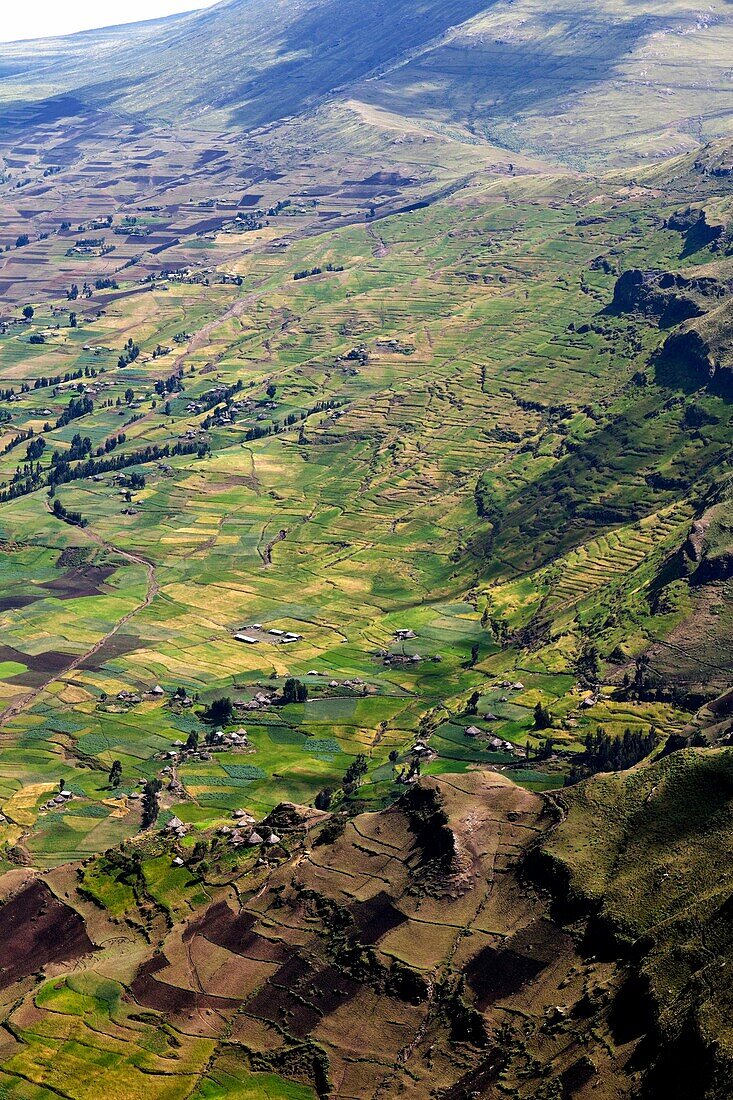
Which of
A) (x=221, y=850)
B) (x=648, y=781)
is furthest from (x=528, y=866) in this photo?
(x=221, y=850)

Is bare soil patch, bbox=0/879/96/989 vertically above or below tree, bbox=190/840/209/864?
above

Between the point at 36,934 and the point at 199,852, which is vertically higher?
the point at 36,934

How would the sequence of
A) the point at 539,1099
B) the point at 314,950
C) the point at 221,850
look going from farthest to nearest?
the point at 221,850
the point at 314,950
the point at 539,1099

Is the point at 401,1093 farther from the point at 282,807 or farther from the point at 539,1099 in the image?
the point at 282,807

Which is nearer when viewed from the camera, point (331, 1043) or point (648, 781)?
point (331, 1043)

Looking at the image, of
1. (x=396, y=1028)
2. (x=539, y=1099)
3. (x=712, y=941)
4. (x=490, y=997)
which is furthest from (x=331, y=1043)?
(x=712, y=941)

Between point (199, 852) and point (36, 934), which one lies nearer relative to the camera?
point (36, 934)

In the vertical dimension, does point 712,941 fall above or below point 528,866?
above

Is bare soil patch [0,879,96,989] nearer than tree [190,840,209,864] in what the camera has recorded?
Yes

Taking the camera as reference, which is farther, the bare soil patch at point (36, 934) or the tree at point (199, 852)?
the tree at point (199, 852)

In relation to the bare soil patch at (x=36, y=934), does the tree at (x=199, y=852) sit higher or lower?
lower

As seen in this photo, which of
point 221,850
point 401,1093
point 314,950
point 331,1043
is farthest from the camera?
point 221,850
